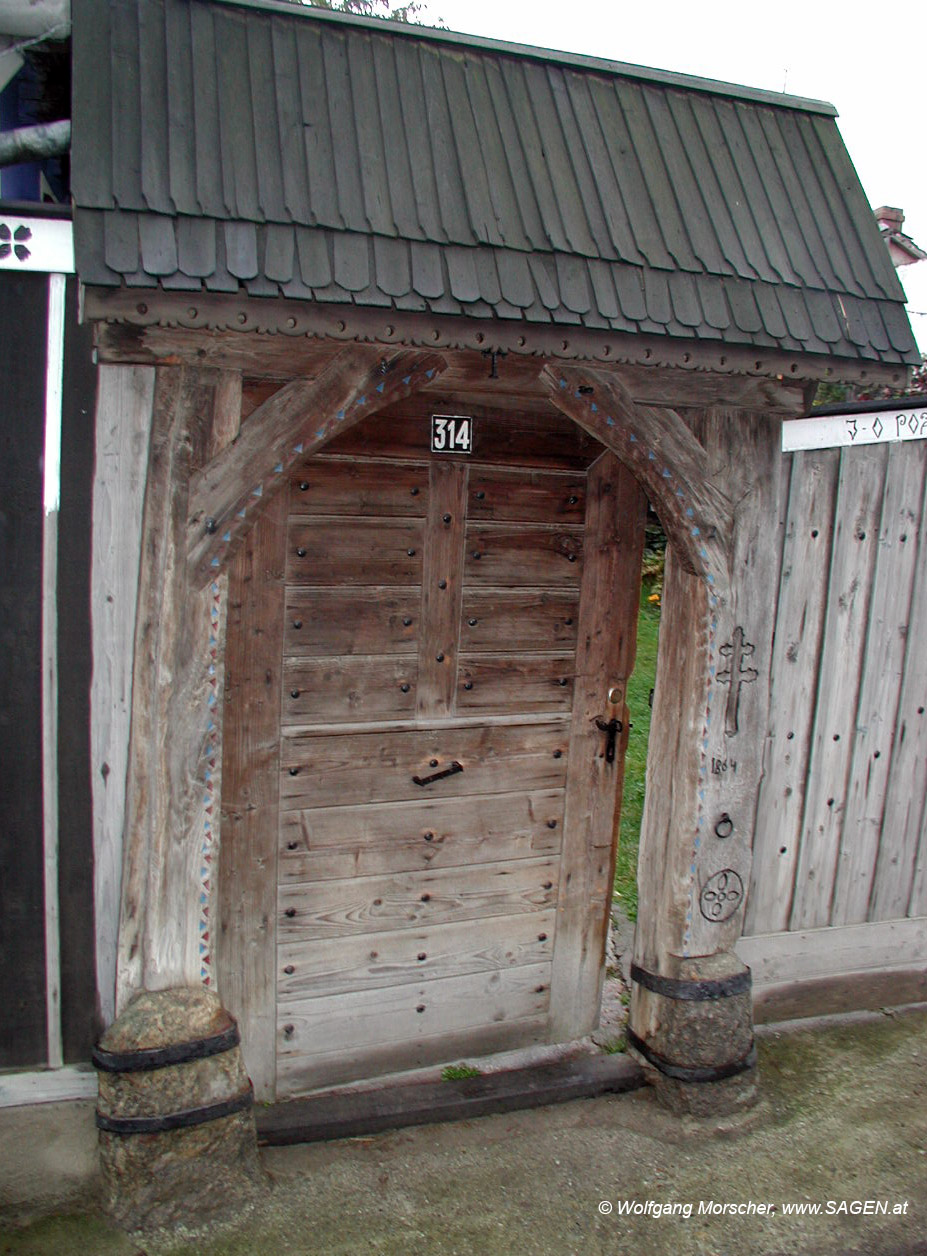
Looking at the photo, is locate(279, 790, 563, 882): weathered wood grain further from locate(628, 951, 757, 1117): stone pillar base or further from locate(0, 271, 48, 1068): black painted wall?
locate(0, 271, 48, 1068): black painted wall

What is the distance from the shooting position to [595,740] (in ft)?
12.8

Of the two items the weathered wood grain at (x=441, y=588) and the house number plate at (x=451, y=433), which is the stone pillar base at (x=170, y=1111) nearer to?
the weathered wood grain at (x=441, y=588)

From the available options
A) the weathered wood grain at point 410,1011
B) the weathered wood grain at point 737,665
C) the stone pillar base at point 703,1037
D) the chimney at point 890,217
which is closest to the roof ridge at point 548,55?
the weathered wood grain at point 737,665

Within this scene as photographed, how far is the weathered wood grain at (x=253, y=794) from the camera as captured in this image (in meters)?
3.30

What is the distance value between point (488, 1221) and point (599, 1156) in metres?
0.52

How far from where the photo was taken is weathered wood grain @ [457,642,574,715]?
12.0ft

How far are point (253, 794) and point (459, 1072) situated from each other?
139 cm

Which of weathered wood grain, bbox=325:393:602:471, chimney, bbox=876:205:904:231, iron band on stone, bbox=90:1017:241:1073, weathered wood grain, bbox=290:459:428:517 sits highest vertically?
chimney, bbox=876:205:904:231

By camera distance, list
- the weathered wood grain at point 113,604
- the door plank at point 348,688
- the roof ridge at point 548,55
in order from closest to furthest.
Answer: the roof ridge at point 548,55 → the weathered wood grain at point 113,604 → the door plank at point 348,688

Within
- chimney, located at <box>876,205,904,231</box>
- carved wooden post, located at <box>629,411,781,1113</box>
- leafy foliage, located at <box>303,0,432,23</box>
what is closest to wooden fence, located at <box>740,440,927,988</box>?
carved wooden post, located at <box>629,411,781,1113</box>

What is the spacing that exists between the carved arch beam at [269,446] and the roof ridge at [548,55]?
0.92 m

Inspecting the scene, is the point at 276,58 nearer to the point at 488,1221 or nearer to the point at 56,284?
the point at 56,284

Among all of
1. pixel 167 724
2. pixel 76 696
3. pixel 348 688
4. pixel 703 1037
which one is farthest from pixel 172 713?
pixel 703 1037

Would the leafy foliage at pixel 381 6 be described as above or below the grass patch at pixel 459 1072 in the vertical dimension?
above
